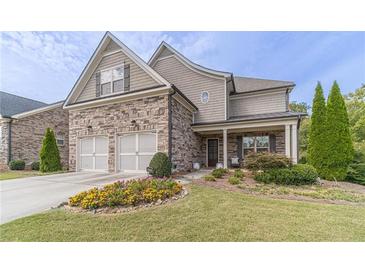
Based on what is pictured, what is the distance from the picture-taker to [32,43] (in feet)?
22.1

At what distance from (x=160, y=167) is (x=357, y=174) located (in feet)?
28.5

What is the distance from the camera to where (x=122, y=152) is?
9.24 m

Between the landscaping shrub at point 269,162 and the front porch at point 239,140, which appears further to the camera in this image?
the front porch at point 239,140

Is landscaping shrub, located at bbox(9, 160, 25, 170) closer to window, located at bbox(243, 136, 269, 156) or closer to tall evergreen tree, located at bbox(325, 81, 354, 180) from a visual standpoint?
window, located at bbox(243, 136, 269, 156)

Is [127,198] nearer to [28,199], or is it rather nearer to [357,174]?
[28,199]

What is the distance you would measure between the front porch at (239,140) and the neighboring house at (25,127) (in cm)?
1118

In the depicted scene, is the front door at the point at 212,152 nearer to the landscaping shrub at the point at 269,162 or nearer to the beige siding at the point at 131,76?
the landscaping shrub at the point at 269,162

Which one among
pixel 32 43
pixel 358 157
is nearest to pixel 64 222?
pixel 32 43

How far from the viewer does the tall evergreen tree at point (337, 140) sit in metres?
7.95

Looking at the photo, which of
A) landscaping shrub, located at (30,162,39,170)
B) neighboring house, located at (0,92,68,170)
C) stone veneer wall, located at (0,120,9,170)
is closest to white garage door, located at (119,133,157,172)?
landscaping shrub, located at (30,162,39,170)

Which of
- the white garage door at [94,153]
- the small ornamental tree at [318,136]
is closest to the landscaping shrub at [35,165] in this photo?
the white garage door at [94,153]

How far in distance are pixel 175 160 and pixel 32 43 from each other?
7.24m

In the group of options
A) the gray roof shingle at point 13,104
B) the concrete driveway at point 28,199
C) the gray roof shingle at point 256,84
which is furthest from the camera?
the gray roof shingle at point 13,104

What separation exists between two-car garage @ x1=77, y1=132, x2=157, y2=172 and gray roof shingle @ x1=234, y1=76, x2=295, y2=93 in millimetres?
7308
